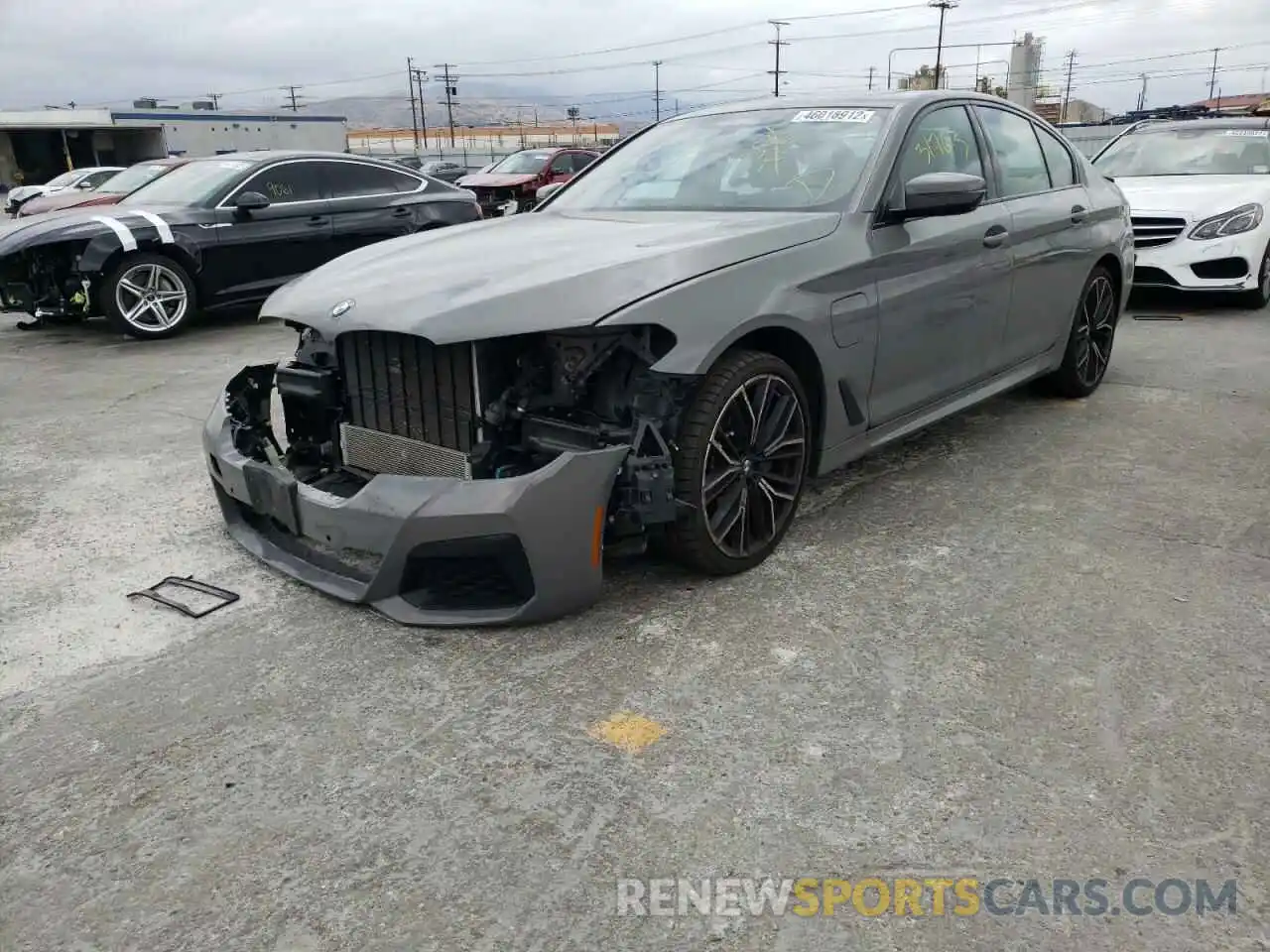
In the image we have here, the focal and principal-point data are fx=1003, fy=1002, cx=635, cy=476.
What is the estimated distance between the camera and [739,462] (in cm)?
325

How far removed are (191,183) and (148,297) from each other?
1286 mm

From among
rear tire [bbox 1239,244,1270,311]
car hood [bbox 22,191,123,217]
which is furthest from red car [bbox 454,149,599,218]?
rear tire [bbox 1239,244,1270,311]

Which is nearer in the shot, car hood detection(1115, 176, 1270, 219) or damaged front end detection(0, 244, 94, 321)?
damaged front end detection(0, 244, 94, 321)

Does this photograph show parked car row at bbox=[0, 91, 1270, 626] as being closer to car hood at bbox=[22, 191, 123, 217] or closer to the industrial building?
car hood at bbox=[22, 191, 123, 217]

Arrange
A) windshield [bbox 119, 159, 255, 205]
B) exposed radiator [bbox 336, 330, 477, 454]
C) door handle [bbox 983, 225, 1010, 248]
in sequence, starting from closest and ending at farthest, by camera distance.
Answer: exposed radiator [bbox 336, 330, 477, 454] → door handle [bbox 983, 225, 1010, 248] → windshield [bbox 119, 159, 255, 205]

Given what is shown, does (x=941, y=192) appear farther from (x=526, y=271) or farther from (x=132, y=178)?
(x=132, y=178)

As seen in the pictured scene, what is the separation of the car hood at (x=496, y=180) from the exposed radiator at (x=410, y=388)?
15319mm

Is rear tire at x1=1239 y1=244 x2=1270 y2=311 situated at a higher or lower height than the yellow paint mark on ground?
higher

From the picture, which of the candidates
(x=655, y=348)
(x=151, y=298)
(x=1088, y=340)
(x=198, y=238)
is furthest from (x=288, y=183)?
(x=655, y=348)

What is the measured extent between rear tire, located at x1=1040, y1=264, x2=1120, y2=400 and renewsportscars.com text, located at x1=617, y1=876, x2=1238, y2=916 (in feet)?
12.3

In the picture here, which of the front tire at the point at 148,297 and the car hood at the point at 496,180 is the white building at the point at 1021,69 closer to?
the car hood at the point at 496,180

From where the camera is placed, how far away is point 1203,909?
1.92 metres

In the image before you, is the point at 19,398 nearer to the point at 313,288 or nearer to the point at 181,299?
the point at 181,299

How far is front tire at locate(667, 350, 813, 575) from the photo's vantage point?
307 centimetres
